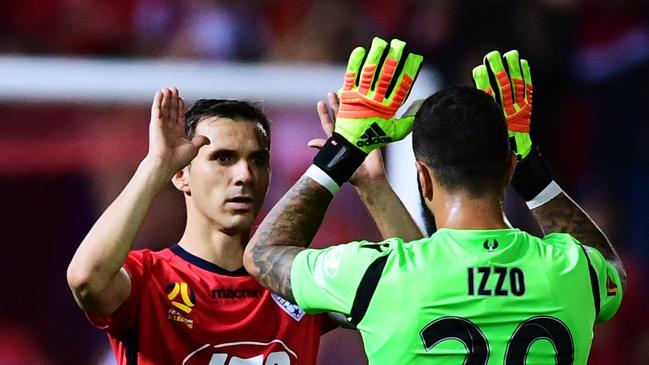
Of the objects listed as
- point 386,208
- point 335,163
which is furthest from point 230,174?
point 335,163

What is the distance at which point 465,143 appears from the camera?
89.4 inches

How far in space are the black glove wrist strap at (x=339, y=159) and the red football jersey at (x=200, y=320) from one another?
0.58 m

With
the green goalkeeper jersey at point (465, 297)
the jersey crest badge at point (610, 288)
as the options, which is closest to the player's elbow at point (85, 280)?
the green goalkeeper jersey at point (465, 297)

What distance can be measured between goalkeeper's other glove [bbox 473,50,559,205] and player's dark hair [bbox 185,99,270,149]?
2.57 ft

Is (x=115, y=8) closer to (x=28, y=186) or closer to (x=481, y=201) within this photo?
(x=28, y=186)

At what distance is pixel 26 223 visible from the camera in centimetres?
495

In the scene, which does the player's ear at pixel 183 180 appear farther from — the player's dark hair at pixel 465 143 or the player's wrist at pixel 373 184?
the player's dark hair at pixel 465 143

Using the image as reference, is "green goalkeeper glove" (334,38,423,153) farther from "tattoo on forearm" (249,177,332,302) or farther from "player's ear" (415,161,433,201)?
"player's ear" (415,161,433,201)

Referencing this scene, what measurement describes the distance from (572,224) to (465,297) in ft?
1.86

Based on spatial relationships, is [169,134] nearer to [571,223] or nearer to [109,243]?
[109,243]

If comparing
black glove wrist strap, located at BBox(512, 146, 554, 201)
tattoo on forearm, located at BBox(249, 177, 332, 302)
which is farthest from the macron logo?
black glove wrist strap, located at BBox(512, 146, 554, 201)

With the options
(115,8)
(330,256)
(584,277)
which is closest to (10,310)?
Answer: (115,8)

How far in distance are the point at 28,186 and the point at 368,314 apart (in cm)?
308

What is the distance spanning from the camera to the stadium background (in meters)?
4.93
